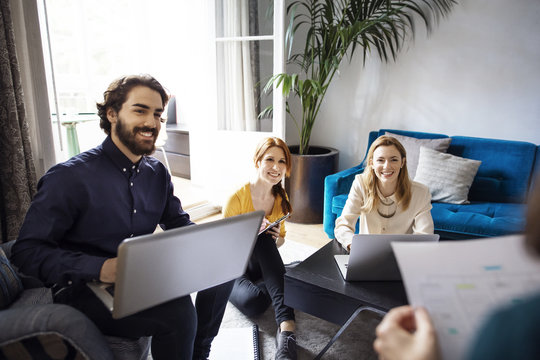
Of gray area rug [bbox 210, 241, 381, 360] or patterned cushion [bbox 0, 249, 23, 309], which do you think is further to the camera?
gray area rug [bbox 210, 241, 381, 360]

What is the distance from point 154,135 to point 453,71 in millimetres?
2546

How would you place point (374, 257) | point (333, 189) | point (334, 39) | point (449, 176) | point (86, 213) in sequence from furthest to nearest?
point (334, 39), point (333, 189), point (449, 176), point (374, 257), point (86, 213)

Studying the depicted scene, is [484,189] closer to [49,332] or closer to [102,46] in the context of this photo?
[49,332]

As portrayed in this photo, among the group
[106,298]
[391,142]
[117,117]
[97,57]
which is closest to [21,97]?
[117,117]

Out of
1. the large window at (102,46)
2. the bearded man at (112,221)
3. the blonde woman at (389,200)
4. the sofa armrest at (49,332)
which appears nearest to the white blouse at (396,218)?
the blonde woman at (389,200)

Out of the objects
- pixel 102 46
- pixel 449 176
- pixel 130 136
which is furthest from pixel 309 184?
pixel 102 46

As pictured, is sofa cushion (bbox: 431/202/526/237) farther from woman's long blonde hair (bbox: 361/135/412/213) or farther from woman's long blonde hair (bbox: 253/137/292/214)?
woman's long blonde hair (bbox: 253/137/292/214)

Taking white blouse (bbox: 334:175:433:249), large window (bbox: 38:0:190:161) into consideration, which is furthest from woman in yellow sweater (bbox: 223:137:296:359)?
large window (bbox: 38:0:190:161)

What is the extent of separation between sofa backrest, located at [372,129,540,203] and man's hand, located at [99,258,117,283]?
2399mm

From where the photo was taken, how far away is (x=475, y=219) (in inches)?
82.6

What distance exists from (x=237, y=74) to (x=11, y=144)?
6.01ft

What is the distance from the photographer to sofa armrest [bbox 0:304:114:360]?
82 centimetres

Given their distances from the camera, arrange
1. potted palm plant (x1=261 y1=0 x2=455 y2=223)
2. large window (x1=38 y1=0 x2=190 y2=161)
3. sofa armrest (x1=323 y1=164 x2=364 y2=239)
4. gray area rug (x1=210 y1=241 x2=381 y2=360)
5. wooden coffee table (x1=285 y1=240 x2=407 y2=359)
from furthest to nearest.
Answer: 1. large window (x1=38 y1=0 x2=190 y2=161)
2. potted palm plant (x1=261 y1=0 x2=455 y2=223)
3. sofa armrest (x1=323 y1=164 x2=364 y2=239)
4. gray area rug (x1=210 y1=241 x2=381 y2=360)
5. wooden coffee table (x1=285 y1=240 x2=407 y2=359)

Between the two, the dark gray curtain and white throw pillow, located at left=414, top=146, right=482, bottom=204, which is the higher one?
the dark gray curtain
